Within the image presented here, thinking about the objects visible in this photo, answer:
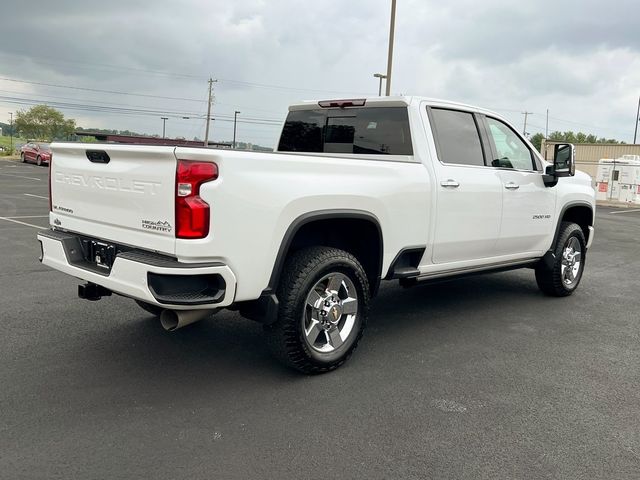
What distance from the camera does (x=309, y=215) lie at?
371 cm

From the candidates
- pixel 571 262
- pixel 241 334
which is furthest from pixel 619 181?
pixel 241 334

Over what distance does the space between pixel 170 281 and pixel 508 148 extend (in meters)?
3.86

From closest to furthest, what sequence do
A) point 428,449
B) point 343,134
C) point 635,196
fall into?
point 428,449
point 343,134
point 635,196

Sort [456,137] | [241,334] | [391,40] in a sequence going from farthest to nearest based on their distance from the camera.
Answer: [391,40]
[456,137]
[241,334]

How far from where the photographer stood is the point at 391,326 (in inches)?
208

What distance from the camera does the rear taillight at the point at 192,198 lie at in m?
3.16

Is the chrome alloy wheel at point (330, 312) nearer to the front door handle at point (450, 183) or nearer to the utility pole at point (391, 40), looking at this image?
the front door handle at point (450, 183)

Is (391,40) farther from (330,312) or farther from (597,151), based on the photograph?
(597,151)

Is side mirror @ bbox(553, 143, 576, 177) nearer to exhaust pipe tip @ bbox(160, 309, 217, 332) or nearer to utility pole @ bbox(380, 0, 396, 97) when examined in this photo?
exhaust pipe tip @ bbox(160, 309, 217, 332)

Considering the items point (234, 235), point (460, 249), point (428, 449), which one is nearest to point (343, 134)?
point (460, 249)

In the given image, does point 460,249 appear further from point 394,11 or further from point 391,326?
point 394,11

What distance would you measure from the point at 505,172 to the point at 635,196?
83.2ft

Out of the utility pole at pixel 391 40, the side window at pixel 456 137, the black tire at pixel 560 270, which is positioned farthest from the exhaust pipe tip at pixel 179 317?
the utility pole at pixel 391 40

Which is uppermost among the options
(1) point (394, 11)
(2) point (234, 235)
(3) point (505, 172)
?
(1) point (394, 11)
